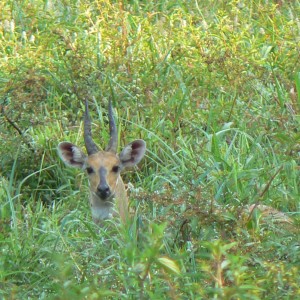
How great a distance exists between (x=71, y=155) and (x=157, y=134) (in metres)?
0.72

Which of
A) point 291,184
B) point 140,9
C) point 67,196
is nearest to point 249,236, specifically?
point 291,184

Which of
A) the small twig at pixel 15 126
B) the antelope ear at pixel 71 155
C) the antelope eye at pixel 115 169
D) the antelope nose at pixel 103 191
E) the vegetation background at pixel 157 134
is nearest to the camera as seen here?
the vegetation background at pixel 157 134

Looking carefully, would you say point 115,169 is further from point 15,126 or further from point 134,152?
point 15,126

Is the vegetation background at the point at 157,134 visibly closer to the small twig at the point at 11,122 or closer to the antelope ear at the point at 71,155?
the small twig at the point at 11,122

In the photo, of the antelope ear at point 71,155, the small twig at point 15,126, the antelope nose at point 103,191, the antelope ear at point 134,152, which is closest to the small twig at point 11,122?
the small twig at point 15,126

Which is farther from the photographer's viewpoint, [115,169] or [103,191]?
[115,169]

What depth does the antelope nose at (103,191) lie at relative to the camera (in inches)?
277

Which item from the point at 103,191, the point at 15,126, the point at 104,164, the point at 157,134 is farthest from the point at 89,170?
the point at 15,126

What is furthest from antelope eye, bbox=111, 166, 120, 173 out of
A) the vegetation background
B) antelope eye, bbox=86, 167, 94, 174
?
the vegetation background

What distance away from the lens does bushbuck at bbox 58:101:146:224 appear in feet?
23.3

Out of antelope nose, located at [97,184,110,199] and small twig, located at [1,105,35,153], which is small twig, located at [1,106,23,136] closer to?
small twig, located at [1,105,35,153]

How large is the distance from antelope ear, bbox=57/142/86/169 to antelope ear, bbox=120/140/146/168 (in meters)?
0.26

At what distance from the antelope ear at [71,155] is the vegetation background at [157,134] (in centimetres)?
23

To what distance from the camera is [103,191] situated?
704 cm
